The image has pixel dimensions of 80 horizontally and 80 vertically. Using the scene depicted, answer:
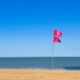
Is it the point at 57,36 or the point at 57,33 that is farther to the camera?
the point at 57,36

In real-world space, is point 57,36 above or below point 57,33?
below

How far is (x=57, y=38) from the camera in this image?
33969 mm

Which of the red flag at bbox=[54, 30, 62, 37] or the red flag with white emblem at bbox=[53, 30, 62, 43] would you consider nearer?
the red flag at bbox=[54, 30, 62, 37]

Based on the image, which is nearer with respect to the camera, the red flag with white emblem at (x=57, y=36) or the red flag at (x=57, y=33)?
the red flag at (x=57, y=33)
